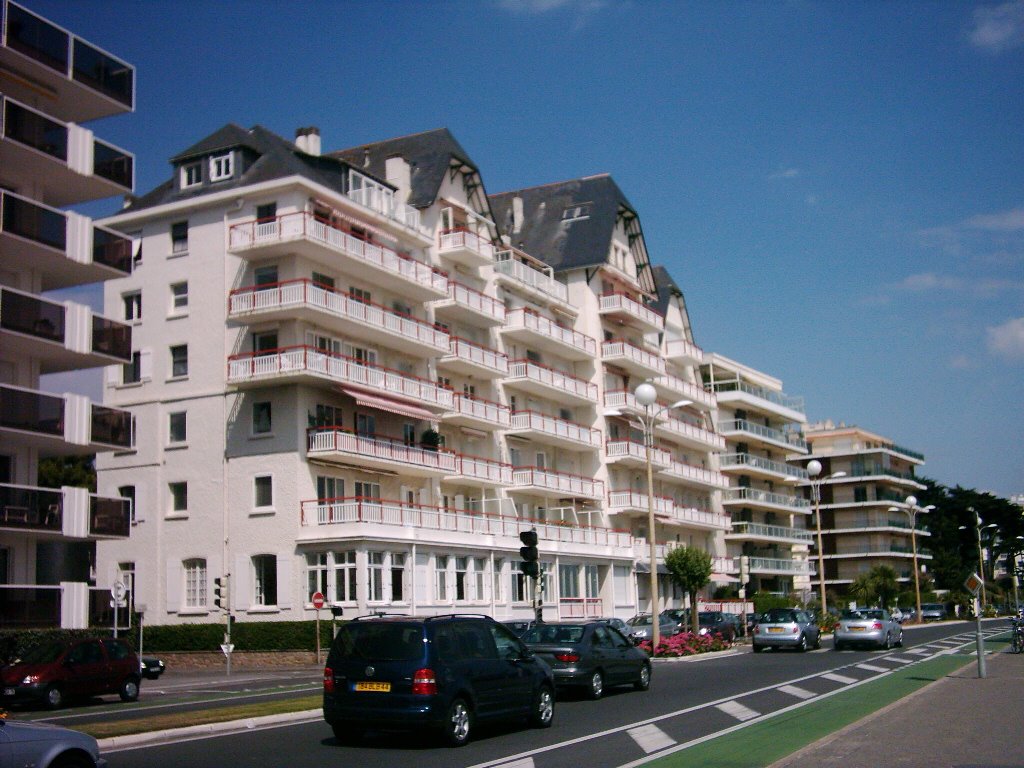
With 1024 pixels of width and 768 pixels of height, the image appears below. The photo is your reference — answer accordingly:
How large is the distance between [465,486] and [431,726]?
131 ft

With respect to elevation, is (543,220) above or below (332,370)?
above

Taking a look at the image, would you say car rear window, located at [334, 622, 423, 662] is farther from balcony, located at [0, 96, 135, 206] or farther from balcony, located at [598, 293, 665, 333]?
balcony, located at [598, 293, 665, 333]

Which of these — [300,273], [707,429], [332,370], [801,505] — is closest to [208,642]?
[332,370]

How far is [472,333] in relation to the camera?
58.0m

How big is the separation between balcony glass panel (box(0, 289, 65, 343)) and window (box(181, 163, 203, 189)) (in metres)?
15.2

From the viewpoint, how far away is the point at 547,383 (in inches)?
2419

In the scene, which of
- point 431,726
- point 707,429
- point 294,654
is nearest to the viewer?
point 431,726

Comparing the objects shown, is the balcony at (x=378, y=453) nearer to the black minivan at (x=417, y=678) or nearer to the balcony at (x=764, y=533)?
the black minivan at (x=417, y=678)

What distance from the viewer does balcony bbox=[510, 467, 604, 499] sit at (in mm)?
58219

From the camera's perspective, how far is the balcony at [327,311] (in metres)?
43.3

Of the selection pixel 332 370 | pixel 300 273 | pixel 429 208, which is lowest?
pixel 332 370

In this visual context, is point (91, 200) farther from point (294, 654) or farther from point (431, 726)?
point (431, 726)

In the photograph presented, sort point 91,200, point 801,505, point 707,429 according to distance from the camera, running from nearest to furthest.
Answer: point 91,200
point 707,429
point 801,505

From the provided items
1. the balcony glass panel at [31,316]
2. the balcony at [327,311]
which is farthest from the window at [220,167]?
the balcony glass panel at [31,316]
